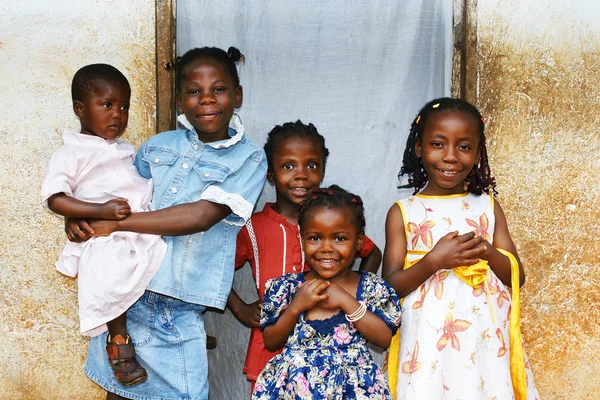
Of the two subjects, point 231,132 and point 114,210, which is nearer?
point 114,210

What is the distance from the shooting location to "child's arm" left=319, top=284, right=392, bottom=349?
275 centimetres

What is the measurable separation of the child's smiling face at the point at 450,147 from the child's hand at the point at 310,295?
65 cm

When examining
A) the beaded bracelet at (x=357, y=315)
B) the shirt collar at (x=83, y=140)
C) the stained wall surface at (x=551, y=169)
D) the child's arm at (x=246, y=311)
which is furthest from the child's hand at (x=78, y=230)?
the stained wall surface at (x=551, y=169)

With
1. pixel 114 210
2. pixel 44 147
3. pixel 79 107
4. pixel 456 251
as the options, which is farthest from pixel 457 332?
pixel 44 147

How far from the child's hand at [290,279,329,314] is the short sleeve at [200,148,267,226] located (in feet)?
1.39

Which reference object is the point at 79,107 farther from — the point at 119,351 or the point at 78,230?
the point at 119,351

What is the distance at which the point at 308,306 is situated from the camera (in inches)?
108

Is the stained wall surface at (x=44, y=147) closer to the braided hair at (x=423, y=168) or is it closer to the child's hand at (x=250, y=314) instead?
the child's hand at (x=250, y=314)

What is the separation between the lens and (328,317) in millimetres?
2812

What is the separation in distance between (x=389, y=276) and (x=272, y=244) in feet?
1.80

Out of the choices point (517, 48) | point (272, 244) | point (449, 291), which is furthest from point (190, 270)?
point (517, 48)

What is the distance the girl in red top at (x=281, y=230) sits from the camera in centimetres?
317

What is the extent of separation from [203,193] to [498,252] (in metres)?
1.16

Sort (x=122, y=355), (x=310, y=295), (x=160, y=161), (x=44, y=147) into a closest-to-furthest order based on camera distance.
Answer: (x=310, y=295)
(x=122, y=355)
(x=160, y=161)
(x=44, y=147)
